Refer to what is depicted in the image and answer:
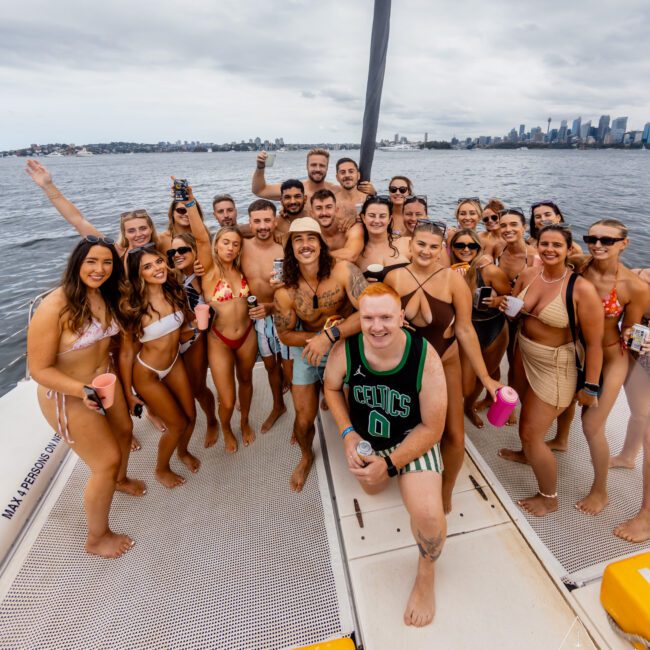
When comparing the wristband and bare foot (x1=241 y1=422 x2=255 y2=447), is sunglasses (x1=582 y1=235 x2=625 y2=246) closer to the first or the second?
the wristband

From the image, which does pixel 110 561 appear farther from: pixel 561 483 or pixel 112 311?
pixel 561 483

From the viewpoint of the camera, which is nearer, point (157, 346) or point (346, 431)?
point (346, 431)

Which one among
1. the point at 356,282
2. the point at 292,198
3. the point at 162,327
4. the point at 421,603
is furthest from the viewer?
the point at 292,198

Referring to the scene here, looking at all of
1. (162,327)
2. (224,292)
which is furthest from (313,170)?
(162,327)

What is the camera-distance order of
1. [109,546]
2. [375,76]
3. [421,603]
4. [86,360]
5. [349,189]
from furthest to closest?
[349,189] < [375,76] < [109,546] < [86,360] < [421,603]

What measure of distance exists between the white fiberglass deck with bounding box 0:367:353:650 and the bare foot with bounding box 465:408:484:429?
152cm

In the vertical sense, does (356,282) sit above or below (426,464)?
above

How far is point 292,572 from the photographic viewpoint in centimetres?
222

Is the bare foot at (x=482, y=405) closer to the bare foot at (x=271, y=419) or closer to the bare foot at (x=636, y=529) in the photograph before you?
the bare foot at (x=636, y=529)

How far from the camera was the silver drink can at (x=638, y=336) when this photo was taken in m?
2.18

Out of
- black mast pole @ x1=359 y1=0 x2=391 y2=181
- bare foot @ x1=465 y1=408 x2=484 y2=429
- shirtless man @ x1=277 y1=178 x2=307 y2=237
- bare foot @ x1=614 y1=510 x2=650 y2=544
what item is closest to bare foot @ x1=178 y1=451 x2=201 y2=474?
shirtless man @ x1=277 y1=178 x2=307 y2=237

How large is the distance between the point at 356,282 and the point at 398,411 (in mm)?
1074

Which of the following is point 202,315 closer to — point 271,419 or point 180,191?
point 180,191

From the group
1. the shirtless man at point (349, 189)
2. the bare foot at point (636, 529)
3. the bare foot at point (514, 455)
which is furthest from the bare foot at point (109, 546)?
the shirtless man at point (349, 189)
